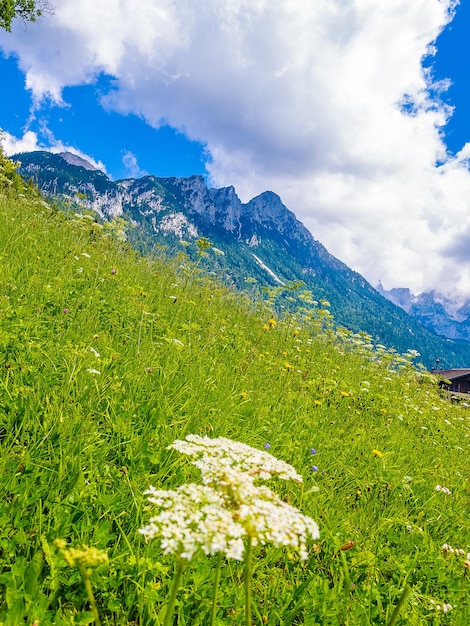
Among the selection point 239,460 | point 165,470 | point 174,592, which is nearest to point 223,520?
point 174,592

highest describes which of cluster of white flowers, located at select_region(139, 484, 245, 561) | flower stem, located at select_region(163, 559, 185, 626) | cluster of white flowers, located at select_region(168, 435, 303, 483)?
cluster of white flowers, located at select_region(168, 435, 303, 483)

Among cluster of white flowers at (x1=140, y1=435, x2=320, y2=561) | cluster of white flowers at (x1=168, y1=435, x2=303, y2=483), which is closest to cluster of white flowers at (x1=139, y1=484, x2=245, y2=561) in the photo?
cluster of white flowers at (x1=140, y1=435, x2=320, y2=561)

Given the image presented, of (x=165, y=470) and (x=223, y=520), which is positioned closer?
(x=223, y=520)

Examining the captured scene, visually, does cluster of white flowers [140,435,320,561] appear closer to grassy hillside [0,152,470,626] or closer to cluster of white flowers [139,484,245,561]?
cluster of white flowers [139,484,245,561]

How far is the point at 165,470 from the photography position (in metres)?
2.54

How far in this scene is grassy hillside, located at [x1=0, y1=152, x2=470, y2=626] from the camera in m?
1.88

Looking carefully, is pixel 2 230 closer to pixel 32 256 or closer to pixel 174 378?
pixel 32 256

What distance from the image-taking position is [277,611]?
2035 mm

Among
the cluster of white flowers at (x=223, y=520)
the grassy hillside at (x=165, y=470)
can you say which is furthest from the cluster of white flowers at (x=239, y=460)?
the grassy hillside at (x=165, y=470)

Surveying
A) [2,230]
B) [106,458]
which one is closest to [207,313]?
[2,230]

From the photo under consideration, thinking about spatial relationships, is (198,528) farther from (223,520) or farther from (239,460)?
(239,460)

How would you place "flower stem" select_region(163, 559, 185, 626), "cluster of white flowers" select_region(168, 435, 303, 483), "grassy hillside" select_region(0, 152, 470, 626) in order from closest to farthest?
1. "flower stem" select_region(163, 559, 185, 626)
2. "cluster of white flowers" select_region(168, 435, 303, 483)
3. "grassy hillside" select_region(0, 152, 470, 626)

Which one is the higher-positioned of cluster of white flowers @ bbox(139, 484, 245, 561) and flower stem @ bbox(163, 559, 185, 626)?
cluster of white flowers @ bbox(139, 484, 245, 561)

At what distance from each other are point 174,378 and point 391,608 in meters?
2.45
